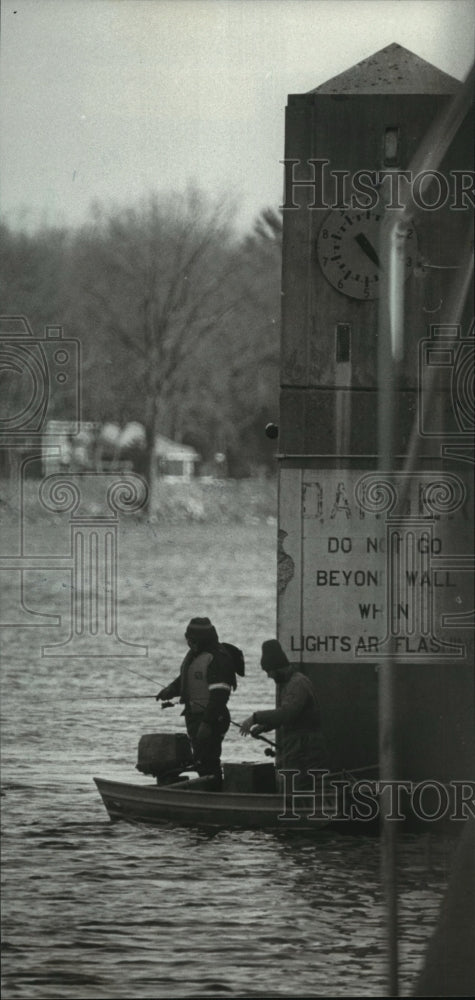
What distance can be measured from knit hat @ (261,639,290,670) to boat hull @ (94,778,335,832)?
41 cm

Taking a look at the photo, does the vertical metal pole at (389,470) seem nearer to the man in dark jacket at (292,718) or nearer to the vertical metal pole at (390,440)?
the vertical metal pole at (390,440)

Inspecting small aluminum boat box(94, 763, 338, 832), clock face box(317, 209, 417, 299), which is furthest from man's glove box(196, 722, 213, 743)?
clock face box(317, 209, 417, 299)

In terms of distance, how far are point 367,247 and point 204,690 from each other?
4.99 feet

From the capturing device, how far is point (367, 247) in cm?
556

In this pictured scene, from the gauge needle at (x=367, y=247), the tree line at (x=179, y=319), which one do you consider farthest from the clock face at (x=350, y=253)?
the tree line at (x=179, y=319)

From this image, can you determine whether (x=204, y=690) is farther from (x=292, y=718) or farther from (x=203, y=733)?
(x=292, y=718)

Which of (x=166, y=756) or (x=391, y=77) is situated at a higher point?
(x=391, y=77)

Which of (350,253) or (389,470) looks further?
(350,253)

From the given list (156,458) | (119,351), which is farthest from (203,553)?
(156,458)

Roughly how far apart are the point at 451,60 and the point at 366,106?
1187 mm

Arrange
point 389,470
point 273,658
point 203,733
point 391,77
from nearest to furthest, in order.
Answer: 1. point 389,470
2. point 391,77
3. point 273,658
4. point 203,733

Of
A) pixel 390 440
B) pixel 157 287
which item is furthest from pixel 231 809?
pixel 157 287

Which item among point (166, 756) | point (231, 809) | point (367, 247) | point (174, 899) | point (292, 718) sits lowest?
point (174, 899)

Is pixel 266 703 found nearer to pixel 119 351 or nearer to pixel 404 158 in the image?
pixel 404 158
